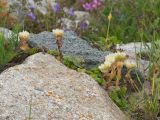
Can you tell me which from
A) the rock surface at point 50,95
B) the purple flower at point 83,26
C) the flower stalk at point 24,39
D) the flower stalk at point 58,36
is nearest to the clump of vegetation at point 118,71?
the rock surface at point 50,95

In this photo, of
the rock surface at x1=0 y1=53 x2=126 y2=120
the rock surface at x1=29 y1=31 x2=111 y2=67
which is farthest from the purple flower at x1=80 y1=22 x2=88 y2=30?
the rock surface at x1=0 y1=53 x2=126 y2=120

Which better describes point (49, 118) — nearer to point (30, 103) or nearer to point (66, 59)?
point (30, 103)

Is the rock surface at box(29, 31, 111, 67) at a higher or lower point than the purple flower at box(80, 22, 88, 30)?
higher

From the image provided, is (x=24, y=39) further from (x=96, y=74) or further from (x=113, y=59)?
(x=113, y=59)

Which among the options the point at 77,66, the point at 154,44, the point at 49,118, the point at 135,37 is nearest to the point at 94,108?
the point at 49,118

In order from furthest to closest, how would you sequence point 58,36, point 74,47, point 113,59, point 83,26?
point 83,26 < point 74,47 < point 58,36 < point 113,59

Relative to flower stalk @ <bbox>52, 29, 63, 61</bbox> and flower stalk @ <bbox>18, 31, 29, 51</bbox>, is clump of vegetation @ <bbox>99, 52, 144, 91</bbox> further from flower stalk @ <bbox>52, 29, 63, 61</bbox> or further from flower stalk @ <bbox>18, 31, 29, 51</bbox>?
flower stalk @ <bbox>18, 31, 29, 51</bbox>

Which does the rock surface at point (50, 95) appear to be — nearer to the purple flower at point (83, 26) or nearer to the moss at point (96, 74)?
the moss at point (96, 74)

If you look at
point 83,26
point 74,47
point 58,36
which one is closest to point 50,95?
point 58,36
